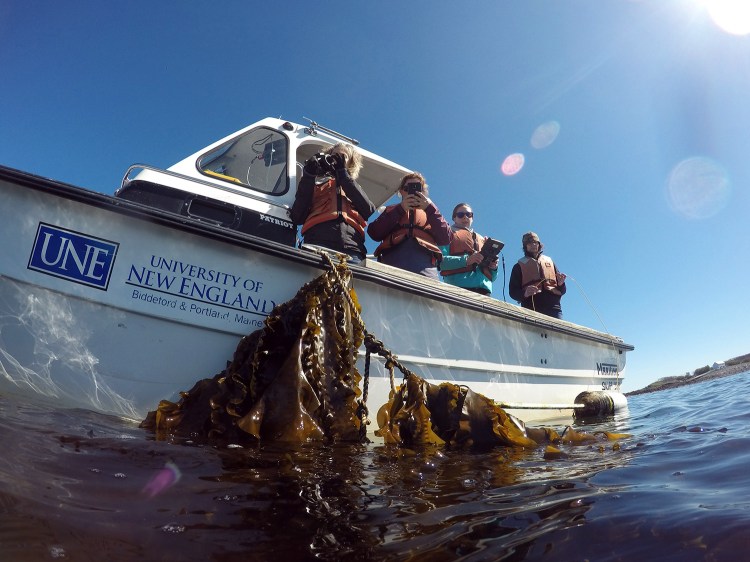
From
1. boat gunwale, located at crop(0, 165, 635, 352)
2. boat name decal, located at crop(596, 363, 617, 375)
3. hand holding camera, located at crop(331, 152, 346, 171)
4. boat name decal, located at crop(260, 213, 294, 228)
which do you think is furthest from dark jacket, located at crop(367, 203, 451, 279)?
boat name decal, located at crop(596, 363, 617, 375)

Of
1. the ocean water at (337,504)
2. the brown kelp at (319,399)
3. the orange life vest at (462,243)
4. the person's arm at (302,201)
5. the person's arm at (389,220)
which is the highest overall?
the orange life vest at (462,243)

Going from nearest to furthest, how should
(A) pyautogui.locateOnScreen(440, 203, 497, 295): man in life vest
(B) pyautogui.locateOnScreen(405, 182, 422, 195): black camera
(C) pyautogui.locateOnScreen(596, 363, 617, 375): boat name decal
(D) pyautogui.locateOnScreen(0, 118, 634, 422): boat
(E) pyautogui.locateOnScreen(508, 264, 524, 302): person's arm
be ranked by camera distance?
(D) pyautogui.locateOnScreen(0, 118, 634, 422): boat → (B) pyautogui.locateOnScreen(405, 182, 422, 195): black camera → (A) pyautogui.locateOnScreen(440, 203, 497, 295): man in life vest → (C) pyautogui.locateOnScreen(596, 363, 617, 375): boat name decal → (E) pyautogui.locateOnScreen(508, 264, 524, 302): person's arm

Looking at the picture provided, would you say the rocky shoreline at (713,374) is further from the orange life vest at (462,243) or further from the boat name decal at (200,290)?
the boat name decal at (200,290)

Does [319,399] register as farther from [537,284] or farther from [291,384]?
[537,284]

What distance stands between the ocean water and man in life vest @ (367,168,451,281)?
9.43ft

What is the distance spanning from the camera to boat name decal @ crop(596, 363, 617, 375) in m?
6.79

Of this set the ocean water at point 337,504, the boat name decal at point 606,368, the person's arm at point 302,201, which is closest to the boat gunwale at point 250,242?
the person's arm at point 302,201

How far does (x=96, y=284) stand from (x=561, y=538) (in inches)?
117

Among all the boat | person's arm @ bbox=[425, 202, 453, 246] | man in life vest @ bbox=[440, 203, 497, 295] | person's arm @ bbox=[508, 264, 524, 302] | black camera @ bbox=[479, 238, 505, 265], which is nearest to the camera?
the boat

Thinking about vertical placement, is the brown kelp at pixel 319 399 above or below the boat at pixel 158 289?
below

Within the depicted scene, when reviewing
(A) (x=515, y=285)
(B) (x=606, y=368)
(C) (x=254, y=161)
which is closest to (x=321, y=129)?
(C) (x=254, y=161)

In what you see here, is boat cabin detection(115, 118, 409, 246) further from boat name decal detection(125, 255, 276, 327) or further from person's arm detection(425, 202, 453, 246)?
person's arm detection(425, 202, 453, 246)

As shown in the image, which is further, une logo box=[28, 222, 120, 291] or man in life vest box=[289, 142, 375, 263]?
man in life vest box=[289, 142, 375, 263]

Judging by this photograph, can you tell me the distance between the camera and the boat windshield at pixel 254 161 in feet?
14.2
